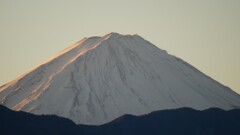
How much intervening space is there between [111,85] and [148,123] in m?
20.2

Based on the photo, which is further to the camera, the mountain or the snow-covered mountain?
the snow-covered mountain

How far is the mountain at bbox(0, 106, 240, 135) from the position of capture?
130375 millimetres

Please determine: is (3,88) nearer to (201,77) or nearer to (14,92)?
(14,92)

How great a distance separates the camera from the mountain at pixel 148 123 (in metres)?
130

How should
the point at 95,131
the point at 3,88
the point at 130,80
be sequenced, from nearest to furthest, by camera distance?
the point at 95,131 → the point at 130,80 → the point at 3,88

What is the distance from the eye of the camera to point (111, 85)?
161875mm

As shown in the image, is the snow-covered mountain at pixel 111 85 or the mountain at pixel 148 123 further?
the snow-covered mountain at pixel 111 85

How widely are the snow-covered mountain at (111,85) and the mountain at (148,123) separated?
12.9 feet

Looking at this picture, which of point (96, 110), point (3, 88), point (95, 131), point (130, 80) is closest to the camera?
point (95, 131)

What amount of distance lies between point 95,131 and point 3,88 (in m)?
42.4

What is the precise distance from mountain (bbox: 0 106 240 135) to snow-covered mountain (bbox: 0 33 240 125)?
3.94 m

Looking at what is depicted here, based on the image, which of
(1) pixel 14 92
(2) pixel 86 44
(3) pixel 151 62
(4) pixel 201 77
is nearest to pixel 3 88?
(1) pixel 14 92

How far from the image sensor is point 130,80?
164m

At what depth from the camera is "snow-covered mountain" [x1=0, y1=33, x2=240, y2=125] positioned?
15375cm
